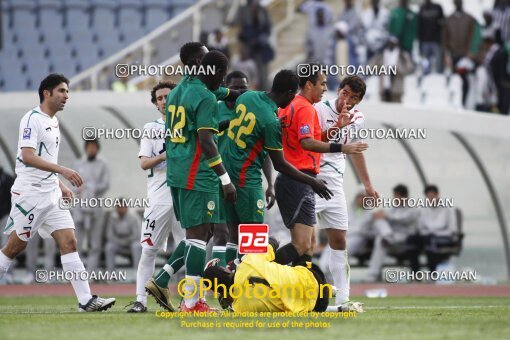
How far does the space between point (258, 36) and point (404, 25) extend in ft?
8.94

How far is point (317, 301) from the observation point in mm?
10688

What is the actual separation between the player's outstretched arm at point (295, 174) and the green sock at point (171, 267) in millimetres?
1214

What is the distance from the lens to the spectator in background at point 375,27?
22547mm

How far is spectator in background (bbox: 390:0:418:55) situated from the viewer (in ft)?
73.1

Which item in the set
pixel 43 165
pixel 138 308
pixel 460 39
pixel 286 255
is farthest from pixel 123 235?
pixel 286 255

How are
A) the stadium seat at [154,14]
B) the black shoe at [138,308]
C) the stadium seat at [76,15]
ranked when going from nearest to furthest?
1. the black shoe at [138,308]
2. the stadium seat at [154,14]
3. the stadium seat at [76,15]

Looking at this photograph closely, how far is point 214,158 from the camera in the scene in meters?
10.4

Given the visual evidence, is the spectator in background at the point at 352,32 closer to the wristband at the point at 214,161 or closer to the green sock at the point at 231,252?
the green sock at the point at 231,252

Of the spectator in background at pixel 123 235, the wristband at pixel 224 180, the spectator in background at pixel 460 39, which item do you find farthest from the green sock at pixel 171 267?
the spectator in background at pixel 460 39

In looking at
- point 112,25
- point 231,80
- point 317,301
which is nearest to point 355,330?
point 317,301

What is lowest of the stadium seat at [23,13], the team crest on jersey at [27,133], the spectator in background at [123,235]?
the spectator in background at [123,235]

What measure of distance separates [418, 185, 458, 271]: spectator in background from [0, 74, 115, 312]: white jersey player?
9.33m

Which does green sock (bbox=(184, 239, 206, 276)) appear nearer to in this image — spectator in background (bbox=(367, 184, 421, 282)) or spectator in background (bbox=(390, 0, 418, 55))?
spectator in background (bbox=(367, 184, 421, 282))

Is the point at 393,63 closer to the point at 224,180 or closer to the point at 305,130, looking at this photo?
the point at 305,130
